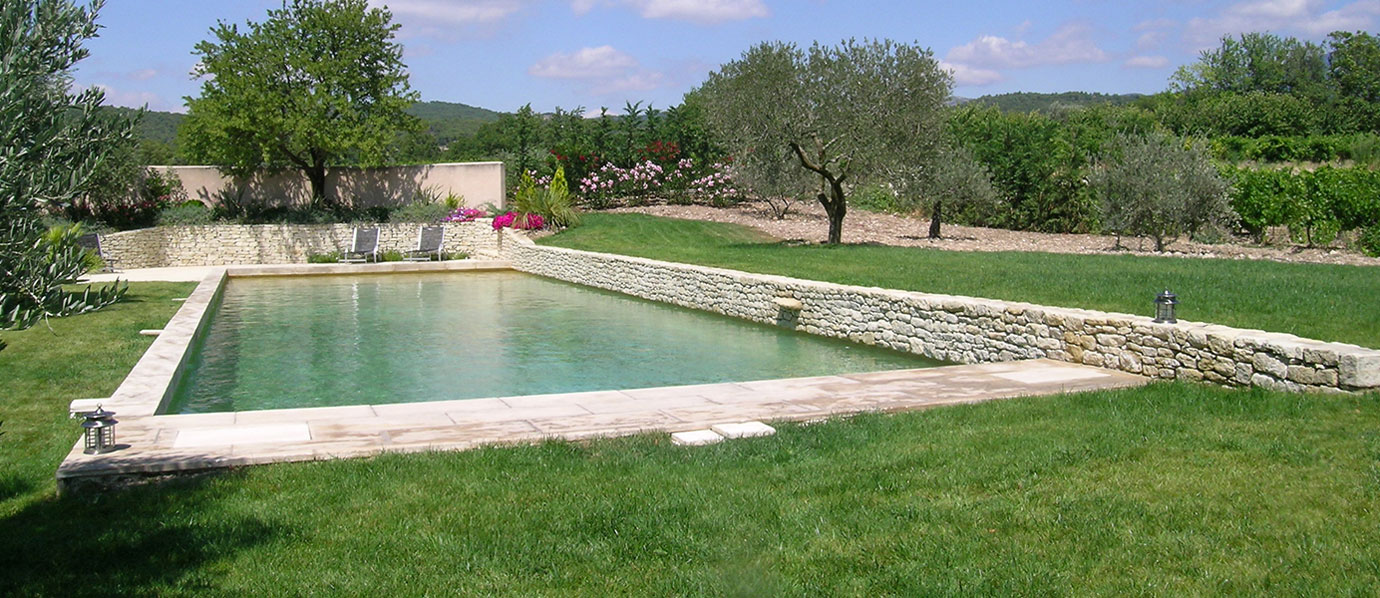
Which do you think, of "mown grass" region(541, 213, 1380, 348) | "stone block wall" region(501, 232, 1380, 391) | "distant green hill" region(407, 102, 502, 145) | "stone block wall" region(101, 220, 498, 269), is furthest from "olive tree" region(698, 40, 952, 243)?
"distant green hill" region(407, 102, 502, 145)

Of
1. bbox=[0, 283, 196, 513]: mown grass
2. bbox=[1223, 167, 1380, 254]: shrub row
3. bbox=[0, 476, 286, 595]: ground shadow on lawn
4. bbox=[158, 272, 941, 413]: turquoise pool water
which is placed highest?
bbox=[1223, 167, 1380, 254]: shrub row

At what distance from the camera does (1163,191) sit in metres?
19.6

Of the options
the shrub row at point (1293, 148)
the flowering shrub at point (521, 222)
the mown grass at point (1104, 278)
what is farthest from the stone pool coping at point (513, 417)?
the shrub row at point (1293, 148)

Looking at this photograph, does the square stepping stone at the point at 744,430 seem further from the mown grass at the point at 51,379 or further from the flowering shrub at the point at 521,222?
the flowering shrub at the point at 521,222

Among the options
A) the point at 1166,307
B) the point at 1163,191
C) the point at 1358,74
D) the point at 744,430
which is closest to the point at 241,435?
the point at 744,430

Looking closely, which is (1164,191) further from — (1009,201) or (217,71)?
(217,71)

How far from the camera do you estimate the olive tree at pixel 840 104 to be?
20.3 m

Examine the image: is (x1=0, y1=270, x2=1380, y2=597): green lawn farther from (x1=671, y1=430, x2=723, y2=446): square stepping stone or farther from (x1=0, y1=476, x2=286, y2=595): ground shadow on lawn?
(x1=671, y1=430, x2=723, y2=446): square stepping stone

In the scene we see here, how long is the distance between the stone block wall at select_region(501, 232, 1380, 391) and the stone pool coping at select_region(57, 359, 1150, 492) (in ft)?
1.17

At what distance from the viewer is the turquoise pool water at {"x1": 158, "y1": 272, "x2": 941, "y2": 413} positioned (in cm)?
980

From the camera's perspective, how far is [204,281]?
17.9 meters

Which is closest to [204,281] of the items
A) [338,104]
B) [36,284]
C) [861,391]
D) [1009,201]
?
[338,104]

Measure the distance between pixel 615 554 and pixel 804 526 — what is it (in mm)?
858

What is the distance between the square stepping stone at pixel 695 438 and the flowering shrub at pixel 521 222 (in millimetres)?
19109
